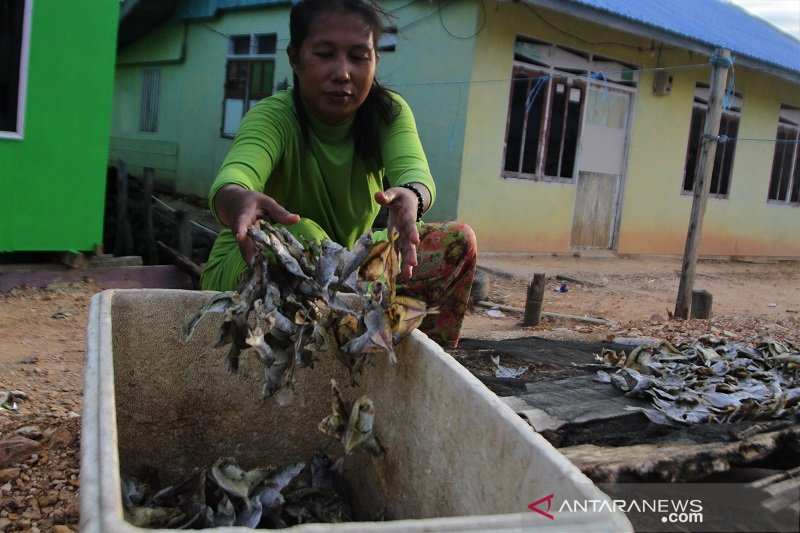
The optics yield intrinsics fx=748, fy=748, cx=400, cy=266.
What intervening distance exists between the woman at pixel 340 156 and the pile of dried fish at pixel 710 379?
0.78 metres

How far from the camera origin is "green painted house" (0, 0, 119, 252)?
537cm

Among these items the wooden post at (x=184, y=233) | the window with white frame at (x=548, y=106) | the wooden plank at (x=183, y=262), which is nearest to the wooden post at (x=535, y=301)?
the wooden plank at (x=183, y=262)

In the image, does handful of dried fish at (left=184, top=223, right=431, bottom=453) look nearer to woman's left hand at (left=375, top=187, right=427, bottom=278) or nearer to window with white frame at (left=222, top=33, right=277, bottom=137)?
woman's left hand at (left=375, top=187, right=427, bottom=278)

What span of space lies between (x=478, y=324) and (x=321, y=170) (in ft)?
10.6

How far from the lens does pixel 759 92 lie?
12531mm

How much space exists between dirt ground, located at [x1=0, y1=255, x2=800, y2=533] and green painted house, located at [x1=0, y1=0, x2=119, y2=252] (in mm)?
513

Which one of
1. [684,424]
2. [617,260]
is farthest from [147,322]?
[617,260]

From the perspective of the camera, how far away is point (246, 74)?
11688 millimetres

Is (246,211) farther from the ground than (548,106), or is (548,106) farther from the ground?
(548,106)

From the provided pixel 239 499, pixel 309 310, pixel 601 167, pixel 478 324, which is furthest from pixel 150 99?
pixel 239 499

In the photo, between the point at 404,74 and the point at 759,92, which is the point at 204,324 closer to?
the point at 404,74

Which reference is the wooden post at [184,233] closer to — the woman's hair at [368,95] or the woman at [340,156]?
the woman at [340,156]

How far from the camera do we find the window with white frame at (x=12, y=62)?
17.4 feet

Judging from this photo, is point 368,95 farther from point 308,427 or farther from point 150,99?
point 150,99
